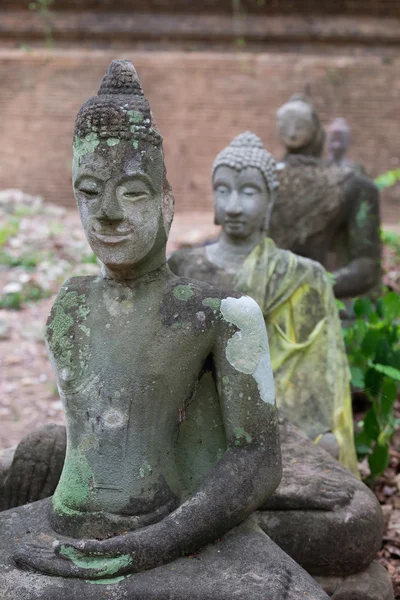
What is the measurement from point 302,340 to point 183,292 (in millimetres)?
1797

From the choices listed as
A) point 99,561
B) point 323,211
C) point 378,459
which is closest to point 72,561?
point 99,561

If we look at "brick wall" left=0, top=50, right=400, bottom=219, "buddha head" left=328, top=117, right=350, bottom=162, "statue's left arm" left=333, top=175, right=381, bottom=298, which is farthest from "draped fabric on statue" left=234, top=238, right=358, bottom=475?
"brick wall" left=0, top=50, right=400, bottom=219

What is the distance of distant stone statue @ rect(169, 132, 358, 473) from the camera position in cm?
423

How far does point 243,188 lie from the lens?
4367 mm

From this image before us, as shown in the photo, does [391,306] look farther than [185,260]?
Yes

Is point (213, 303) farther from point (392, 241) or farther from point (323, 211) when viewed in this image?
point (392, 241)

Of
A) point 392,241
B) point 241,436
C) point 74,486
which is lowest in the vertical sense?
point 392,241

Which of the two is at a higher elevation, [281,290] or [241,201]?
[241,201]

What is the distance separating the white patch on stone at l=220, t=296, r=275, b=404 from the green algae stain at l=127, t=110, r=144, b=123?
1.78ft

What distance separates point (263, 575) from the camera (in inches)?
94.2

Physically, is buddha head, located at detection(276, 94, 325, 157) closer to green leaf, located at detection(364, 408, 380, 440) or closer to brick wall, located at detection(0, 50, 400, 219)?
green leaf, located at detection(364, 408, 380, 440)

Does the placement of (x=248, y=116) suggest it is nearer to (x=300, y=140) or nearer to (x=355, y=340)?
(x=300, y=140)

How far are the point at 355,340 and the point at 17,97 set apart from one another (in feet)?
27.1

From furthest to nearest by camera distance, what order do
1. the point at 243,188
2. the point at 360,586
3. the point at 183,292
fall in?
1. the point at 243,188
2. the point at 360,586
3. the point at 183,292
